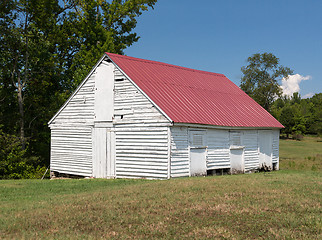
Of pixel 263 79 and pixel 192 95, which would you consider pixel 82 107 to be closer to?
pixel 192 95

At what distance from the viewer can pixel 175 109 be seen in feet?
68.9

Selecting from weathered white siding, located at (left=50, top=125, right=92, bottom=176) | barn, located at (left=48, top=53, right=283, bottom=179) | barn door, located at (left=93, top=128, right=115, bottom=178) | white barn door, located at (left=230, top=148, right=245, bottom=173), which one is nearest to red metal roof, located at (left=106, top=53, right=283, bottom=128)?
barn, located at (left=48, top=53, right=283, bottom=179)

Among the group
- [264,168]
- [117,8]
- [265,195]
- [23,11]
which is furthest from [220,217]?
[117,8]

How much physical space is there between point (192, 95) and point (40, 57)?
16635 mm

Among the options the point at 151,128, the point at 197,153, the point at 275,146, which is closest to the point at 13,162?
the point at 151,128

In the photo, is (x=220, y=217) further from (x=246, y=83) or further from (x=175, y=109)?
(x=246, y=83)

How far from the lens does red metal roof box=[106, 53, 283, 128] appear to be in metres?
21.5

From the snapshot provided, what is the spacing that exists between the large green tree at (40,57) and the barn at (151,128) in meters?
9.16

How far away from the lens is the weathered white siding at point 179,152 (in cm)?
1986

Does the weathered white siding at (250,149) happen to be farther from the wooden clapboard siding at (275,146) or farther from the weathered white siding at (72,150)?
the weathered white siding at (72,150)

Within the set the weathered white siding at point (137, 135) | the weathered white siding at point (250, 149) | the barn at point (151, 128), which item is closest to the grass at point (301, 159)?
the barn at point (151, 128)

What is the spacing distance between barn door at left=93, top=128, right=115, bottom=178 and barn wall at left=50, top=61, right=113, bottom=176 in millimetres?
500

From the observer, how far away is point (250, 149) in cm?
2562

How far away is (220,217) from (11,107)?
28830mm
